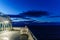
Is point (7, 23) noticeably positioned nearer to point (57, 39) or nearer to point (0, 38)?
point (0, 38)

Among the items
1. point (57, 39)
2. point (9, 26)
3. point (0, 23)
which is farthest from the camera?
point (57, 39)

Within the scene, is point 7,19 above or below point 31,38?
above

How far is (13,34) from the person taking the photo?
27.4 m

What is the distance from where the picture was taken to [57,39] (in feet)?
325

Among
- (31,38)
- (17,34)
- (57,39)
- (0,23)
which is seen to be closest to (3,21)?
(0,23)

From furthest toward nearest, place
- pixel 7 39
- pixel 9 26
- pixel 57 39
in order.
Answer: pixel 57 39 → pixel 9 26 → pixel 7 39

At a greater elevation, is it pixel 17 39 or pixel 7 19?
pixel 7 19

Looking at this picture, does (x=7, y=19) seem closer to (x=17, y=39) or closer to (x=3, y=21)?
(x=3, y=21)

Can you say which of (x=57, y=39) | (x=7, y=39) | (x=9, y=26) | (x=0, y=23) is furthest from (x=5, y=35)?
(x=57, y=39)

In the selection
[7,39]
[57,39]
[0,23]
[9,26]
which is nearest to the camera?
[7,39]

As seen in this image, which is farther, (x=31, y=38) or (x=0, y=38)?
(x=31, y=38)

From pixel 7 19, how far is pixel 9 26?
62.2 inches

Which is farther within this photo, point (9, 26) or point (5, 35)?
point (9, 26)

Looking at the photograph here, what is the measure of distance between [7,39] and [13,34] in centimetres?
104
